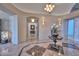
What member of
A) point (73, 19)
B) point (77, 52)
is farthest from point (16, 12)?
point (77, 52)

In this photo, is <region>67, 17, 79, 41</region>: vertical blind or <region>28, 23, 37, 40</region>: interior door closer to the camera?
<region>67, 17, 79, 41</region>: vertical blind

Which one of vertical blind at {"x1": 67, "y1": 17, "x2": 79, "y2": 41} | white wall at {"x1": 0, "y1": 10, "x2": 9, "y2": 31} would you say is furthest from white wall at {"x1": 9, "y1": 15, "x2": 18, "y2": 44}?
vertical blind at {"x1": 67, "y1": 17, "x2": 79, "y2": 41}

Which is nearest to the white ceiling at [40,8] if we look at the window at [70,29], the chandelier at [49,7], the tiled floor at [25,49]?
the chandelier at [49,7]

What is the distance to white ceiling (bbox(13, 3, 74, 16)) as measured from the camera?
2125 millimetres

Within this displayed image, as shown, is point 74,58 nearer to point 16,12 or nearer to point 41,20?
point 41,20

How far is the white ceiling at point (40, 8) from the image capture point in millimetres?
2125

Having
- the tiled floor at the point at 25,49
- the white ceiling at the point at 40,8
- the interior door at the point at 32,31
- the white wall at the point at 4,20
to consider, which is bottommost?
the tiled floor at the point at 25,49

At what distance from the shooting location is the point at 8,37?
7.17ft

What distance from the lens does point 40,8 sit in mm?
2164

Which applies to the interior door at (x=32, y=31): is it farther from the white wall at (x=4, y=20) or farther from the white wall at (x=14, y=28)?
the white wall at (x=4, y=20)

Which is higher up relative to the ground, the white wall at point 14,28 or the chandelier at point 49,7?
the chandelier at point 49,7

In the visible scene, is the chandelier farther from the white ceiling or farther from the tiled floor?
the tiled floor

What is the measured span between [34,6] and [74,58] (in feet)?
4.20

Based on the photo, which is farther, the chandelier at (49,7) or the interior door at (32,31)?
the interior door at (32,31)
